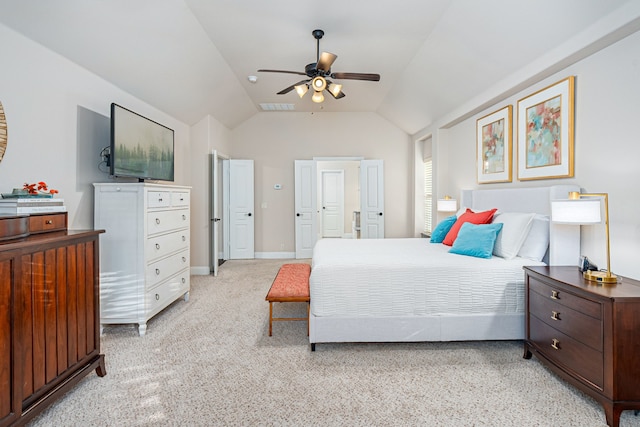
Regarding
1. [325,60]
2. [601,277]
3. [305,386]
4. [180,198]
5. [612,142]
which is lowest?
[305,386]

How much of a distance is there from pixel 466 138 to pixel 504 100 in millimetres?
974

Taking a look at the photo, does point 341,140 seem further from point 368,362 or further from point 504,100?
point 368,362

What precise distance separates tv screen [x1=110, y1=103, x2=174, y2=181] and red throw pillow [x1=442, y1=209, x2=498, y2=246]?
3417 millimetres

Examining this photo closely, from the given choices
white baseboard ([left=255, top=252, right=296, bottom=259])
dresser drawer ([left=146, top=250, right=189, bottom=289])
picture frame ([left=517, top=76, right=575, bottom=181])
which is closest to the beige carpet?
dresser drawer ([left=146, top=250, right=189, bottom=289])

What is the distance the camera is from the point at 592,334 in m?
1.79

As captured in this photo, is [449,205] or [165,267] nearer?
[165,267]

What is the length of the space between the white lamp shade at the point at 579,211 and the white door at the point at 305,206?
15.2 feet

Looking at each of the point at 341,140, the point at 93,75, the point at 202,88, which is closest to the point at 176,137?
the point at 202,88

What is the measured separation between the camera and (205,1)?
2826 mm

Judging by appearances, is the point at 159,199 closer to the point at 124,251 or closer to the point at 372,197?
the point at 124,251

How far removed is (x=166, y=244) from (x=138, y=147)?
1044 millimetres

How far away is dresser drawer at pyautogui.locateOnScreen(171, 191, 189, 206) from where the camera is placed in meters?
3.44

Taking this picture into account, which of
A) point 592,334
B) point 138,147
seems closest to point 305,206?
point 138,147

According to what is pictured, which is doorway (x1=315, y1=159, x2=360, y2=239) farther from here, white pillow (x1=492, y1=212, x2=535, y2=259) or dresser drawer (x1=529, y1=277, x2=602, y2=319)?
dresser drawer (x1=529, y1=277, x2=602, y2=319)
